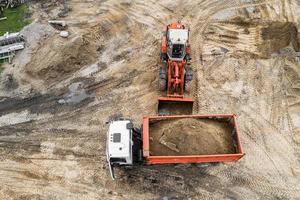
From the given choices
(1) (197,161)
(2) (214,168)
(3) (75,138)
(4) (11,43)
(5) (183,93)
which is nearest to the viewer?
(1) (197,161)

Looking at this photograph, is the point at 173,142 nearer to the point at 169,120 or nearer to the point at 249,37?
the point at 169,120

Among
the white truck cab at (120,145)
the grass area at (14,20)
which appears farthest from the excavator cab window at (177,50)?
the grass area at (14,20)

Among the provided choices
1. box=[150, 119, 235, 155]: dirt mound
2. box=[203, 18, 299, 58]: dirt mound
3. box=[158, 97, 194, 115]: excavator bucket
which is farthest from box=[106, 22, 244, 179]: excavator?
box=[203, 18, 299, 58]: dirt mound

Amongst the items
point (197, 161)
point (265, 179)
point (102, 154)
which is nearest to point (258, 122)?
point (265, 179)

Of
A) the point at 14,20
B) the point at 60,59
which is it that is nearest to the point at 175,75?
the point at 60,59

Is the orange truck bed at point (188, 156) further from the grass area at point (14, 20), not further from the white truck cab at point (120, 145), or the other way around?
the grass area at point (14, 20)

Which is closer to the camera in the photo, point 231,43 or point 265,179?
point 265,179

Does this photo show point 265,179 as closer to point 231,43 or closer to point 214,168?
point 214,168
